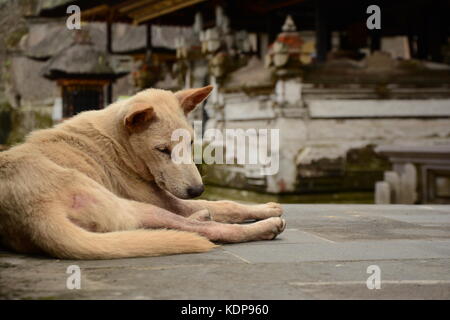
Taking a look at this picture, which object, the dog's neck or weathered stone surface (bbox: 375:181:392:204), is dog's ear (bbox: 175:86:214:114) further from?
weathered stone surface (bbox: 375:181:392:204)

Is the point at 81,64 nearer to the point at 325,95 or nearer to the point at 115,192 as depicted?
the point at 325,95

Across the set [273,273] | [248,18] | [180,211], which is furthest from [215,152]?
[273,273]

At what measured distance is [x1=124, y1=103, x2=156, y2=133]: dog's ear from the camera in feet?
12.2

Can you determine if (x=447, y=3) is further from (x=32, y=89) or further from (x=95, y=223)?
(x=32, y=89)

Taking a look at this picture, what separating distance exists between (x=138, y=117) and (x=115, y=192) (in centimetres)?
43

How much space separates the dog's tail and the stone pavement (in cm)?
5

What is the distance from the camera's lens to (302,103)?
12.9 m

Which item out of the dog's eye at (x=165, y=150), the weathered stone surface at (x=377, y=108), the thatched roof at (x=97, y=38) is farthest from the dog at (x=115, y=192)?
the thatched roof at (x=97, y=38)

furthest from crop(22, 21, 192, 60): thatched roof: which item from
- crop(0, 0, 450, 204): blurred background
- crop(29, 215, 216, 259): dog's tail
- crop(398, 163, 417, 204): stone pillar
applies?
crop(29, 215, 216, 259): dog's tail

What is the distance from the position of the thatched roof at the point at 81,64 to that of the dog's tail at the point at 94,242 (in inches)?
800

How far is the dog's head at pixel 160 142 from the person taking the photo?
373cm

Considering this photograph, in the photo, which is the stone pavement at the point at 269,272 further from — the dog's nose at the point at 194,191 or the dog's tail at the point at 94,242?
the dog's nose at the point at 194,191

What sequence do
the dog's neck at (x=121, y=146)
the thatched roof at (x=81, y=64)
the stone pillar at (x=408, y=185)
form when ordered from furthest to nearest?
the thatched roof at (x=81, y=64)
the stone pillar at (x=408, y=185)
the dog's neck at (x=121, y=146)
